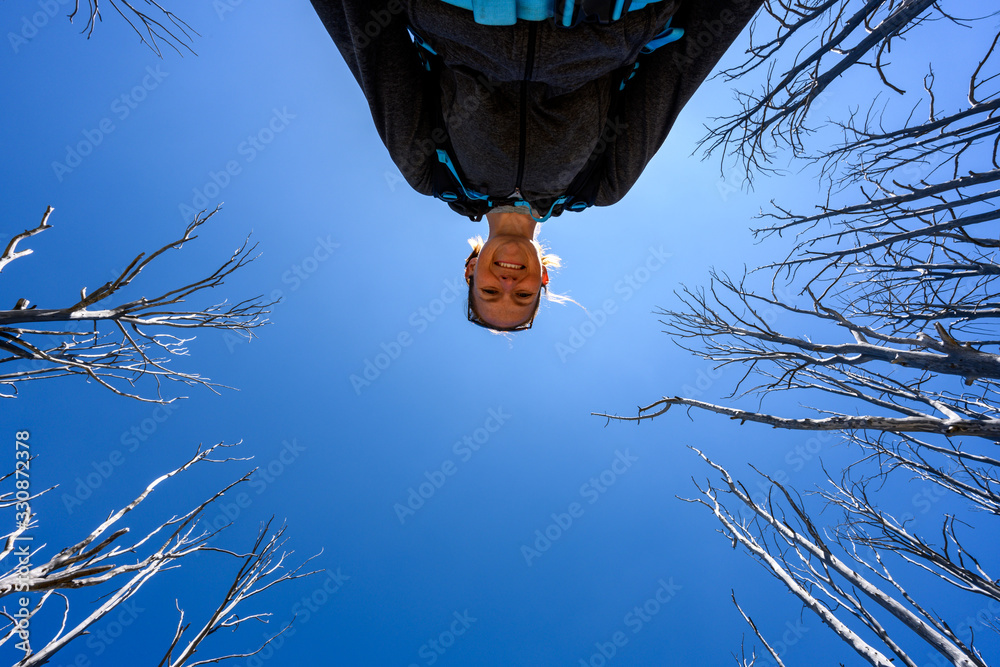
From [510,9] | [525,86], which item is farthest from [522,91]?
[510,9]

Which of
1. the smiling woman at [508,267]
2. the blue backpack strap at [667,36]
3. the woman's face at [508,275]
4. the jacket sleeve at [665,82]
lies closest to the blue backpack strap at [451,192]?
the smiling woman at [508,267]

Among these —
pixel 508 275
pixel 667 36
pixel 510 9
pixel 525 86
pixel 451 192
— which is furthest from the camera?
pixel 508 275

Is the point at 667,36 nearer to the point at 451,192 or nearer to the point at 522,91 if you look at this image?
the point at 522,91

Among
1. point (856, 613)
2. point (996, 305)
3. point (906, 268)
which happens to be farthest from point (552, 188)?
point (856, 613)

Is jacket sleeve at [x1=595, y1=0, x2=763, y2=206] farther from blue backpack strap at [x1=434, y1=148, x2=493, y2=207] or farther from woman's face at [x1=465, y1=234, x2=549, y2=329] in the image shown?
blue backpack strap at [x1=434, y1=148, x2=493, y2=207]

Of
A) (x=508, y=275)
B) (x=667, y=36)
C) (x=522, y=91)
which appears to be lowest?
(x=508, y=275)

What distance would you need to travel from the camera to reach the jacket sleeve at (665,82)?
157 centimetres

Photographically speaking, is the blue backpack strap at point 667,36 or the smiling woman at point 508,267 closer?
the blue backpack strap at point 667,36

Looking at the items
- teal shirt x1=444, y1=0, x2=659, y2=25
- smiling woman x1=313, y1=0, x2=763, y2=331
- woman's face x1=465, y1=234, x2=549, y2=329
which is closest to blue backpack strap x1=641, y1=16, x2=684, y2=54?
smiling woman x1=313, y1=0, x2=763, y2=331

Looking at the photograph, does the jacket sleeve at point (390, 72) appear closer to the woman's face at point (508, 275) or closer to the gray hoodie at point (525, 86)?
the gray hoodie at point (525, 86)

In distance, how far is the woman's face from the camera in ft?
9.18

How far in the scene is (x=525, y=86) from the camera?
1848mm

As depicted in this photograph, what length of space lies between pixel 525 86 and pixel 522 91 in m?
0.03

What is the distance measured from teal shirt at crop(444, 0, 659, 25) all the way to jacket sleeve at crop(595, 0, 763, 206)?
0.40 m
